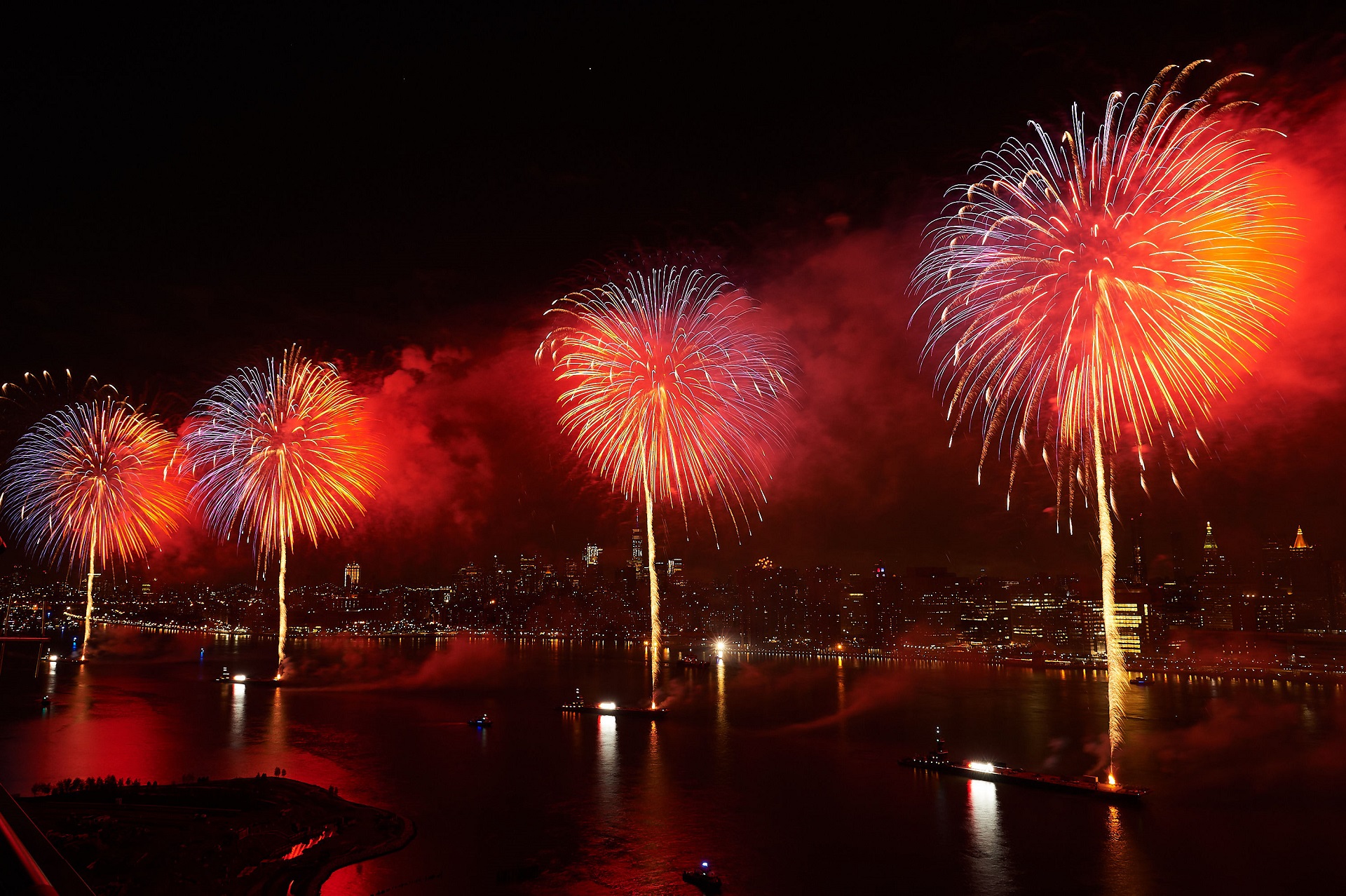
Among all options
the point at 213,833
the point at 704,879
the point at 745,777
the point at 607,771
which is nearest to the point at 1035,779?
the point at 745,777

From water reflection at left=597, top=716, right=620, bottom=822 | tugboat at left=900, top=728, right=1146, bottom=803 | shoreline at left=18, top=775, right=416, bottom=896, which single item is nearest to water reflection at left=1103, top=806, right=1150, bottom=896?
tugboat at left=900, top=728, right=1146, bottom=803

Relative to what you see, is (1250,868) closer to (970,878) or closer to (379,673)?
(970,878)

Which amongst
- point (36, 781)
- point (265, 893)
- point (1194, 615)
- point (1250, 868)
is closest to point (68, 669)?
point (36, 781)

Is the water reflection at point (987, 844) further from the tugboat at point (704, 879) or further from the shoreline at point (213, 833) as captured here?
the shoreline at point (213, 833)

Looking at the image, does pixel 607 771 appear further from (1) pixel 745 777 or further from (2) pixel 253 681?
(2) pixel 253 681

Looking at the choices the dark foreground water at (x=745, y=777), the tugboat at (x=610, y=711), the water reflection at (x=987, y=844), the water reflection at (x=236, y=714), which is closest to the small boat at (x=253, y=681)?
the water reflection at (x=236, y=714)
